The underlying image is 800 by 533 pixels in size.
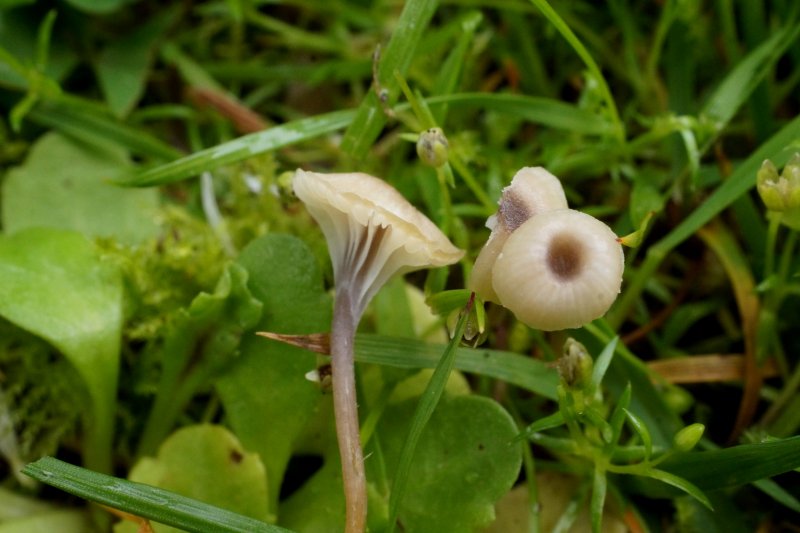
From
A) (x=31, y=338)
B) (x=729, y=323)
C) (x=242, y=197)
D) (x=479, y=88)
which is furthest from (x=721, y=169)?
(x=31, y=338)

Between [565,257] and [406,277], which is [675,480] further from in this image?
[406,277]

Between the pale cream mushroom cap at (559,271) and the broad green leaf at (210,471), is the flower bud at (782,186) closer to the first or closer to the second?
the pale cream mushroom cap at (559,271)

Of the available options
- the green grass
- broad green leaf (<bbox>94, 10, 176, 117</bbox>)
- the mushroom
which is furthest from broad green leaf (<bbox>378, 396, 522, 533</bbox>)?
broad green leaf (<bbox>94, 10, 176, 117</bbox>)

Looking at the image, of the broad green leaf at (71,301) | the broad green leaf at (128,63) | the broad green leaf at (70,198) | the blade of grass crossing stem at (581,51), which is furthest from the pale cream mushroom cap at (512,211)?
the broad green leaf at (128,63)

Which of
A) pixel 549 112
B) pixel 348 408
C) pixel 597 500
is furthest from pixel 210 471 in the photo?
pixel 549 112

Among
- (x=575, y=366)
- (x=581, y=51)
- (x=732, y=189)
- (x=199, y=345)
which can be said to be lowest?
(x=199, y=345)

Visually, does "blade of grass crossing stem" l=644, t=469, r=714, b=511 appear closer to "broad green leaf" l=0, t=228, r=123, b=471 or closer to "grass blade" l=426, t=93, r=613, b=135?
"grass blade" l=426, t=93, r=613, b=135
